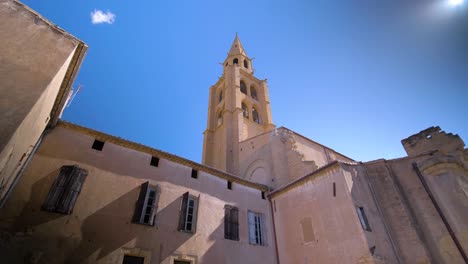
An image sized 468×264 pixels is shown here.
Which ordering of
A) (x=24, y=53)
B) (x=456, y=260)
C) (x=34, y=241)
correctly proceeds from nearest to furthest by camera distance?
(x=24, y=53), (x=34, y=241), (x=456, y=260)

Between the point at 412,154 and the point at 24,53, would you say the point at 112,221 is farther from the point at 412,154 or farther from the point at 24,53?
the point at 412,154

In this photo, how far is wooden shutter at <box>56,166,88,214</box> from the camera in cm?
773

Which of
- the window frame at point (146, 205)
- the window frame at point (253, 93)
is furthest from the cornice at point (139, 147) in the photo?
the window frame at point (253, 93)

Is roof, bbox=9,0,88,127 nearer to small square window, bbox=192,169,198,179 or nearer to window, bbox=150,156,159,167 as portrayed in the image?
window, bbox=150,156,159,167

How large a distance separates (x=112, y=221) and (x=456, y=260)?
12.0 metres

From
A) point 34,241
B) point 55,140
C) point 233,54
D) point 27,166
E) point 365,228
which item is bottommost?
point 34,241

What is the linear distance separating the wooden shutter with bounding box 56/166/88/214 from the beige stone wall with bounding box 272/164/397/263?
9.19 m

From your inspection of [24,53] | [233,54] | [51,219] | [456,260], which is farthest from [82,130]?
[233,54]

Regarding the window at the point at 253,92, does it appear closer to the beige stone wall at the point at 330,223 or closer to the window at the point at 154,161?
the beige stone wall at the point at 330,223

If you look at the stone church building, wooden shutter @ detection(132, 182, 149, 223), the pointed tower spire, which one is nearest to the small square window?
the stone church building

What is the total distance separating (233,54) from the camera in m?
32.7

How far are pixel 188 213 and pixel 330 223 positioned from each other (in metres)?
6.05

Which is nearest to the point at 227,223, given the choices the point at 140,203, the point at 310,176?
the point at 140,203

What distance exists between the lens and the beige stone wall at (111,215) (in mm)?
7098
